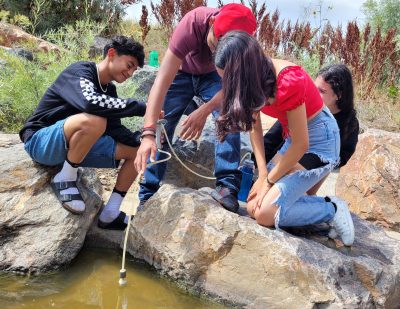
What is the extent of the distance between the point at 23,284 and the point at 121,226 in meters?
0.70

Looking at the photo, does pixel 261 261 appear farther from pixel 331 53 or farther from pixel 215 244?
pixel 331 53

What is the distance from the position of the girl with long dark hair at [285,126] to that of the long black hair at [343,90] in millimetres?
453

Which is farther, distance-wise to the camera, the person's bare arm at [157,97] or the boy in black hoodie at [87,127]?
the boy in black hoodie at [87,127]

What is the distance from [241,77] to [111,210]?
1.23 m

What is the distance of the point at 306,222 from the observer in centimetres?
264

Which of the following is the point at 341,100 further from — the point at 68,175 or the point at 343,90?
the point at 68,175

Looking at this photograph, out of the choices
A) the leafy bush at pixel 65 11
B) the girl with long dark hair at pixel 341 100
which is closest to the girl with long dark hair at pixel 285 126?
the girl with long dark hair at pixel 341 100

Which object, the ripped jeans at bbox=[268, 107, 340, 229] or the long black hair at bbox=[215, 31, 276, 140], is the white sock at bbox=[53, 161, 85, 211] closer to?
the long black hair at bbox=[215, 31, 276, 140]

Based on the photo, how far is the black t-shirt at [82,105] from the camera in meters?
2.64

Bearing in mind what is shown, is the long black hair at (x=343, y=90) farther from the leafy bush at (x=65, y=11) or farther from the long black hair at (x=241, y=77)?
the leafy bush at (x=65, y=11)

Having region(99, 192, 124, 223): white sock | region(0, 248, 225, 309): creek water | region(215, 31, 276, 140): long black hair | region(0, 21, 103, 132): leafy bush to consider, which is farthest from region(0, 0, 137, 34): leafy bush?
region(215, 31, 276, 140): long black hair

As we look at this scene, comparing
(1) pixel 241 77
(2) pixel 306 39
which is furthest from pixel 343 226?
(2) pixel 306 39

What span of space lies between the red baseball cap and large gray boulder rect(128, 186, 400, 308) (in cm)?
89

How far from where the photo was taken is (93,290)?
2.29m
